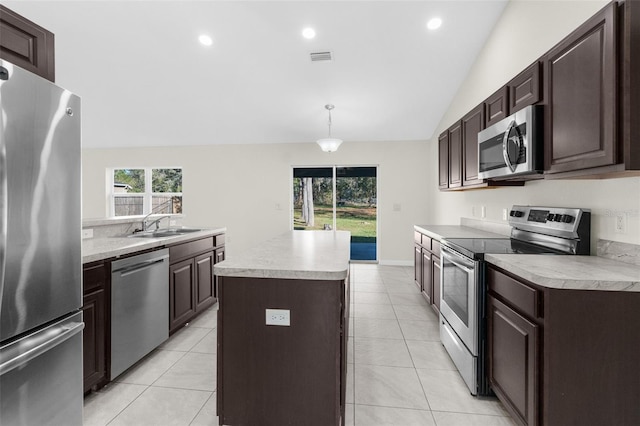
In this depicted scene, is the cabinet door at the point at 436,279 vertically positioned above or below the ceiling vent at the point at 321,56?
below

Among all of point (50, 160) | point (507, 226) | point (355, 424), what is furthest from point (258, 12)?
point (355, 424)

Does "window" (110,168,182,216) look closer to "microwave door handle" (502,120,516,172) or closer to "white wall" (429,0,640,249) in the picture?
"white wall" (429,0,640,249)

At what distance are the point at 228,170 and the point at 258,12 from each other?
3.43m

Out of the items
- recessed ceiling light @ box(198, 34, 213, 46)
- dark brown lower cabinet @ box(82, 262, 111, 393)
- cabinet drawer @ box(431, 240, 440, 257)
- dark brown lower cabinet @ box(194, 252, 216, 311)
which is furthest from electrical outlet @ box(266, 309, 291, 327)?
recessed ceiling light @ box(198, 34, 213, 46)

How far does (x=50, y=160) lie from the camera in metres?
1.22

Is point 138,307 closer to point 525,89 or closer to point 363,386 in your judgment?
point 363,386

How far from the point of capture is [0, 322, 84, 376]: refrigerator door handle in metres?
1.08

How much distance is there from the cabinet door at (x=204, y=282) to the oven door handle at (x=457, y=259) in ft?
7.96

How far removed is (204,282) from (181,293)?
44cm

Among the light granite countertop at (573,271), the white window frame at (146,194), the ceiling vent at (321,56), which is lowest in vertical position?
the light granite countertop at (573,271)

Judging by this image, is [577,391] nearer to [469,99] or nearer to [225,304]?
[225,304]

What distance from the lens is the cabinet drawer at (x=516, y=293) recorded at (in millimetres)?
1365

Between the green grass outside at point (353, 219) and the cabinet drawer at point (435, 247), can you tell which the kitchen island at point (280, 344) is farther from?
the green grass outside at point (353, 219)

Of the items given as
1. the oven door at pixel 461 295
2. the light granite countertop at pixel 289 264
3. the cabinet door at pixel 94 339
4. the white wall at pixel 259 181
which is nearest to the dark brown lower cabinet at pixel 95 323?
the cabinet door at pixel 94 339
